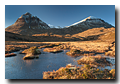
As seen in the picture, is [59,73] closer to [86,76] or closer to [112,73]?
[86,76]
